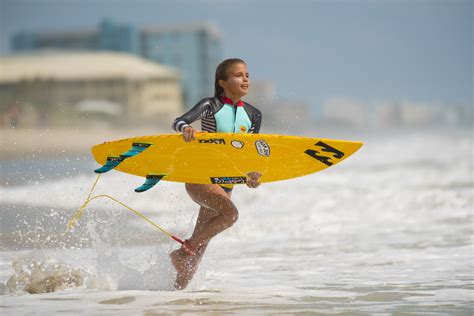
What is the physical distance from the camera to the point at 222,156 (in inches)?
216

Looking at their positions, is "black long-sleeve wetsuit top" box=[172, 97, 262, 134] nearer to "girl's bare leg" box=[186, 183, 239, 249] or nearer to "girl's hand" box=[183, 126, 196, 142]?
"girl's hand" box=[183, 126, 196, 142]

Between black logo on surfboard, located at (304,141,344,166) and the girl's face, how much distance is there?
676 millimetres

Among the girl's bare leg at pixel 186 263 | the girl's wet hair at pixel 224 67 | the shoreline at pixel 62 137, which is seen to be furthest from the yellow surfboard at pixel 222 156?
the shoreline at pixel 62 137

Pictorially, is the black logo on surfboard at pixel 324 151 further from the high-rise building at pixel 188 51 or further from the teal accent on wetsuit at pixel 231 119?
the high-rise building at pixel 188 51

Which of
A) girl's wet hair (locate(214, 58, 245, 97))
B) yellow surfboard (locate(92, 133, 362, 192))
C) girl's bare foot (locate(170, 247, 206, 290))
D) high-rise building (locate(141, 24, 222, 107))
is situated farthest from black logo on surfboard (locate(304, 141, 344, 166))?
high-rise building (locate(141, 24, 222, 107))

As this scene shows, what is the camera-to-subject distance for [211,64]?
303ft

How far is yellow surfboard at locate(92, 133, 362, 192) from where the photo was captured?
5445 mm

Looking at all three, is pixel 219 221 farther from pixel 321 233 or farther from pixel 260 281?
pixel 321 233

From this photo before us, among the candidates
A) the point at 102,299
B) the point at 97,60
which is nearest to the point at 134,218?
the point at 102,299

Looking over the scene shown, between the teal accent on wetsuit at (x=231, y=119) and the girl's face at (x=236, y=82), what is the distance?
0.08 meters

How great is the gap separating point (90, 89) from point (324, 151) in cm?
6462

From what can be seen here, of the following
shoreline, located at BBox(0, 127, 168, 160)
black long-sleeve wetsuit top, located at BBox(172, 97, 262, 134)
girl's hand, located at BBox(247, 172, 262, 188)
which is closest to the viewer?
black long-sleeve wetsuit top, located at BBox(172, 97, 262, 134)

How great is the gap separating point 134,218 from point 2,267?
3.80 metres

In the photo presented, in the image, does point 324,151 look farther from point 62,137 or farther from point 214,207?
point 62,137
